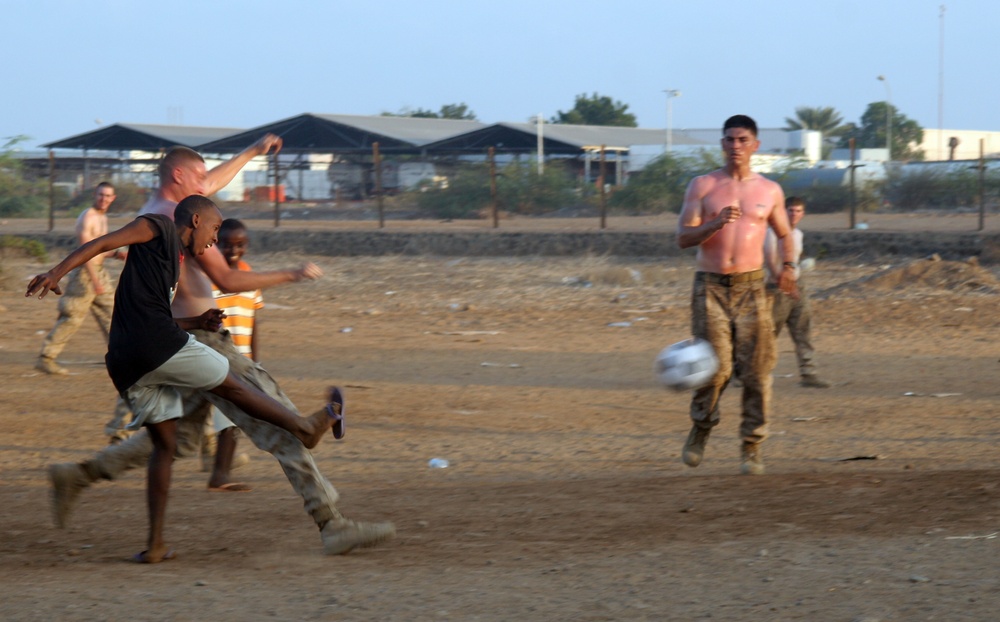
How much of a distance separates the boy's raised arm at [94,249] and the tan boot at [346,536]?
4.78 ft

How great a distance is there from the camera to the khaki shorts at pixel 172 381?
17.0ft

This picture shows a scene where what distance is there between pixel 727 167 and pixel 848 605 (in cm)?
331

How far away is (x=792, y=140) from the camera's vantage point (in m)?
55.1

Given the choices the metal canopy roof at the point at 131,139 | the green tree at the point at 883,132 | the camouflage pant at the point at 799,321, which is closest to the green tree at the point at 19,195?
the metal canopy roof at the point at 131,139

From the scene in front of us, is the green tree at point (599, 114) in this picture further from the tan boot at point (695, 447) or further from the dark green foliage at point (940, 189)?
the tan boot at point (695, 447)

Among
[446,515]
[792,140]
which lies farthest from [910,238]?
[792,140]

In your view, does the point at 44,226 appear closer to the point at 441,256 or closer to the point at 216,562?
the point at 441,256

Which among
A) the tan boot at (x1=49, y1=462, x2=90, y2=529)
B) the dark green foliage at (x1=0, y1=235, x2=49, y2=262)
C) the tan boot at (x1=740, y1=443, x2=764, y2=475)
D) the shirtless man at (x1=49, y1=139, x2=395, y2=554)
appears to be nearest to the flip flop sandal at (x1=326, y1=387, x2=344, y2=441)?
the shirtless man at (x1=49, y1=139, x2=395, y2=554)

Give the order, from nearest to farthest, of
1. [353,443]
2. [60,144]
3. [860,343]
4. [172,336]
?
1. [172,336]
2. [353,443]
3. [860,343]
4. [60,144]

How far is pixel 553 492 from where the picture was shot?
669cm

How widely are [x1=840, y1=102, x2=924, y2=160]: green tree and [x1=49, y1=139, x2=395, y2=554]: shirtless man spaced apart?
65560 mm

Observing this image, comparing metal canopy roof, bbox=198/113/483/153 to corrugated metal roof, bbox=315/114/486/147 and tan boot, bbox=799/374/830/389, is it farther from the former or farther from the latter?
tan boot, bbox=799/374/830/389

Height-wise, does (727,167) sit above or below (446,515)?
above

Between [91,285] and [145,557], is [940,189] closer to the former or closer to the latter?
[91,285]
